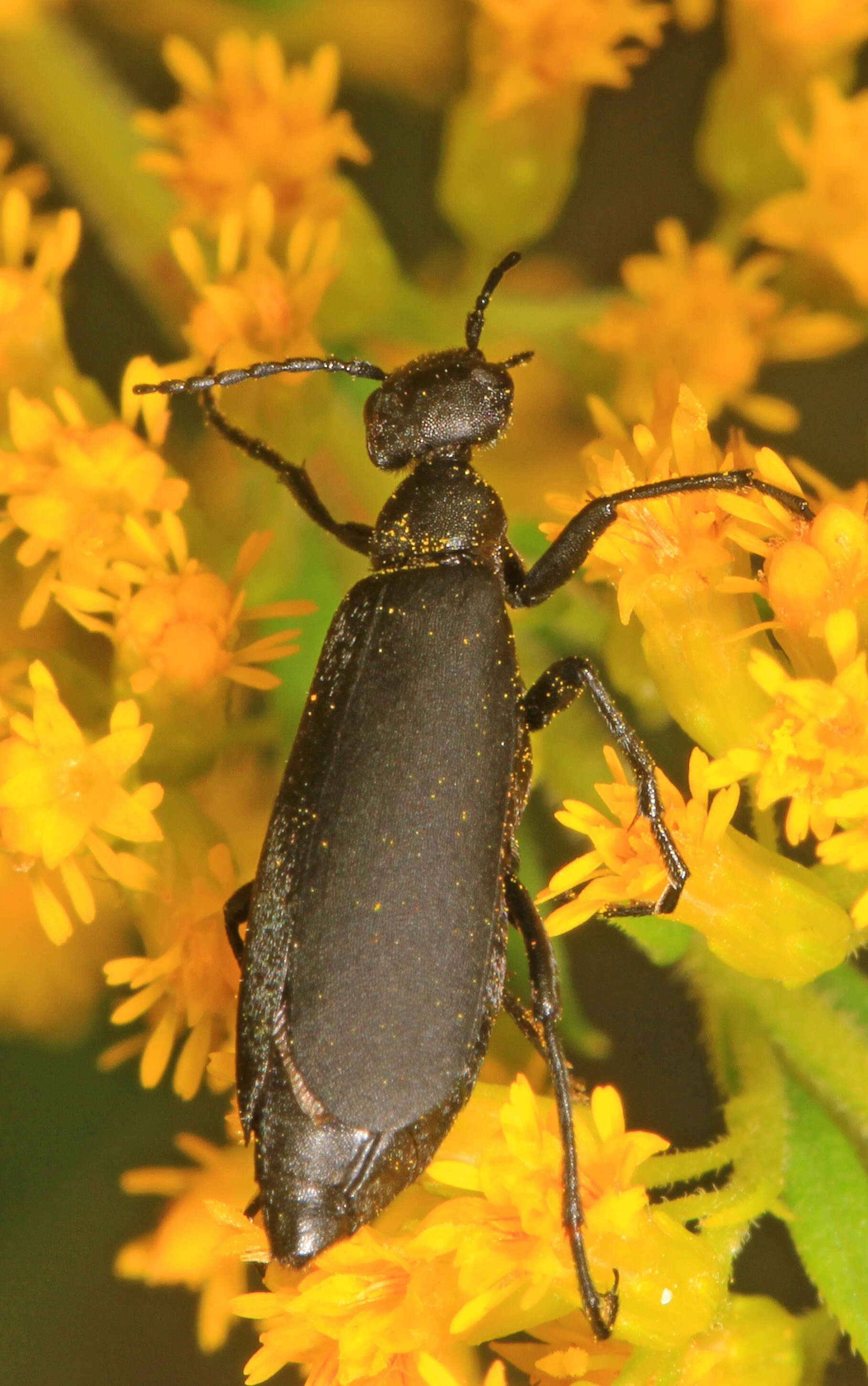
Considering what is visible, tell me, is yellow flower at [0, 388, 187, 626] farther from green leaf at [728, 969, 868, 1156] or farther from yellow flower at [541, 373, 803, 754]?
green leaf at [728, 969, 868, 1156]

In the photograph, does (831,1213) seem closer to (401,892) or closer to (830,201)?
(401,892)

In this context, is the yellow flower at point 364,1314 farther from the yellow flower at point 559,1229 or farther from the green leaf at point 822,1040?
the green leaf at point 822,1040

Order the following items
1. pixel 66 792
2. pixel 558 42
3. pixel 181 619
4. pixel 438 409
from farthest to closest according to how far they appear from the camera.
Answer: pixel 558 42 → pixel 438 409 → pixel 181 619 → pixel 66 792

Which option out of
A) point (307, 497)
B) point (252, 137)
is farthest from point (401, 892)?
point (252, 137)

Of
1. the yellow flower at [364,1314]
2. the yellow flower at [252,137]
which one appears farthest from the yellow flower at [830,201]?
the yellow flower at [364,1314]

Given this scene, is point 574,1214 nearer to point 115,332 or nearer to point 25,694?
point 25,694

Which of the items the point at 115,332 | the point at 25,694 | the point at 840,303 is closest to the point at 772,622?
the point at 25,694
